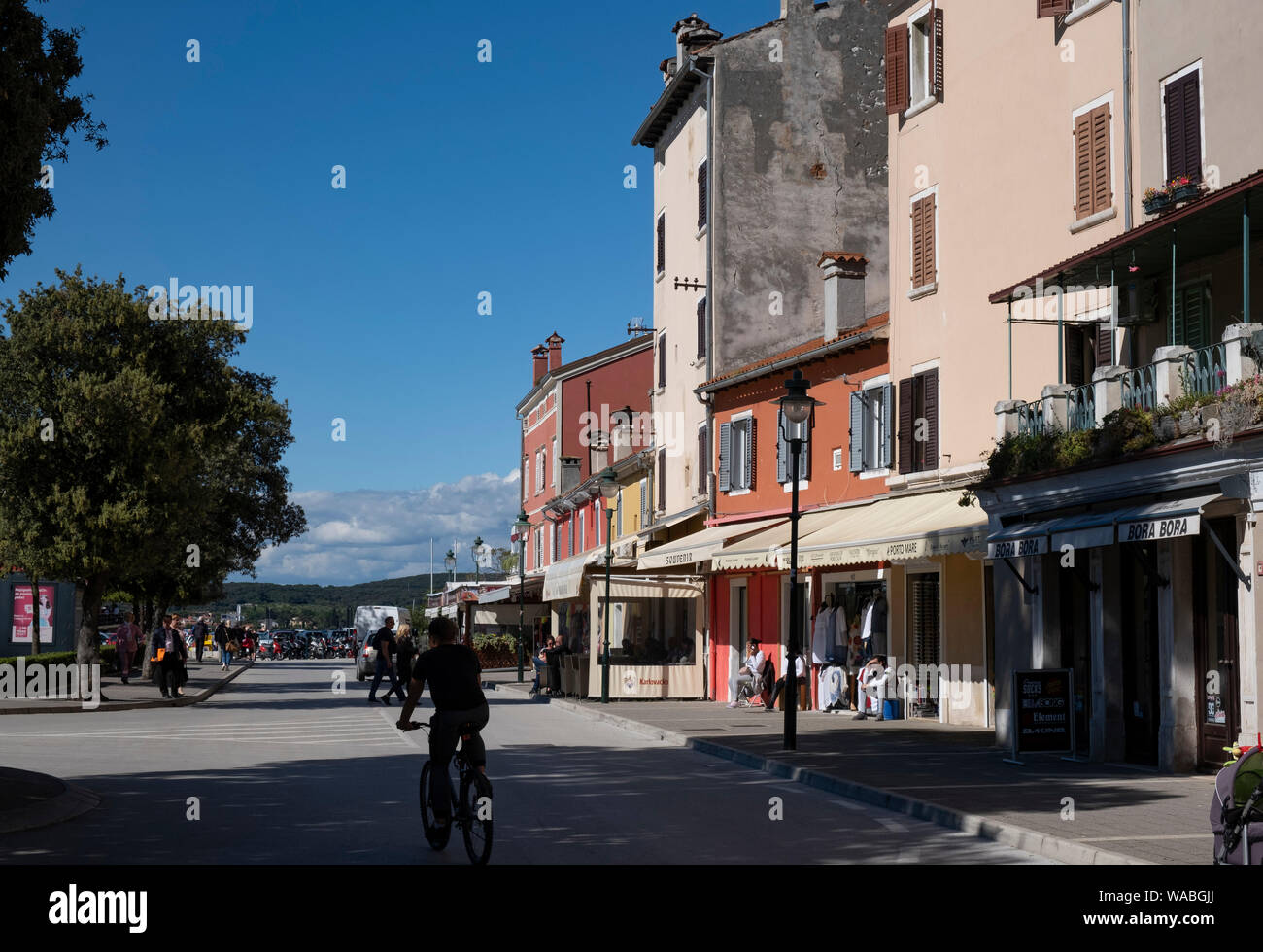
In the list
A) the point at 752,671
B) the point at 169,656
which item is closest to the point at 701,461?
the point at 752,671

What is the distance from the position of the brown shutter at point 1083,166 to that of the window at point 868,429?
7.22 metres

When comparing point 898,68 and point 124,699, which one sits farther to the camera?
point 124,699

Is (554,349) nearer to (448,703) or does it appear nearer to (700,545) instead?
(700,545)

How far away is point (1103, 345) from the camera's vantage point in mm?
20625

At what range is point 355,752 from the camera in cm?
1992

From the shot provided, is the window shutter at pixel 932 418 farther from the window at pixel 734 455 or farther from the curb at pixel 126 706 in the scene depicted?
the curb at pixel 126 706

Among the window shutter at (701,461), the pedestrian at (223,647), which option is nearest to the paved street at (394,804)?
the window shutter at (701,461)

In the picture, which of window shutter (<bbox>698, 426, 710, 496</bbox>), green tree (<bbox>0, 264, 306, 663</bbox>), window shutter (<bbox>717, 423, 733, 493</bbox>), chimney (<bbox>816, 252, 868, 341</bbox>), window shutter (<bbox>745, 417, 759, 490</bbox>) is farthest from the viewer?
window shutter (<bbox>698, 426, 710, 496</bbox>)

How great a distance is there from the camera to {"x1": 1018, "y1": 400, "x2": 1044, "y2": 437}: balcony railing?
19.2 metres

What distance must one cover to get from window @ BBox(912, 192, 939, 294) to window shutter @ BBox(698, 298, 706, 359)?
11.9 meters

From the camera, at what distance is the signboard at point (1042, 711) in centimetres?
1689

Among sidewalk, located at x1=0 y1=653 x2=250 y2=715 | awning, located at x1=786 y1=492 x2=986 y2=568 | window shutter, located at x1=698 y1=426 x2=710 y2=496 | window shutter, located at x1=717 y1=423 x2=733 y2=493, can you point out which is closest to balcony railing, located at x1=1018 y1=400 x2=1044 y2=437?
awning, located at x1=786 y1=492 x2=986 y2=568

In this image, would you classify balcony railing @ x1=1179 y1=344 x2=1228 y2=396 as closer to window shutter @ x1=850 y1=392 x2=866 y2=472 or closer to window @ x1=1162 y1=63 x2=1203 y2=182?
window @ x1=1162 y1=63 x2=1203 y2=182

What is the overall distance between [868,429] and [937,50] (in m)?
7.34
